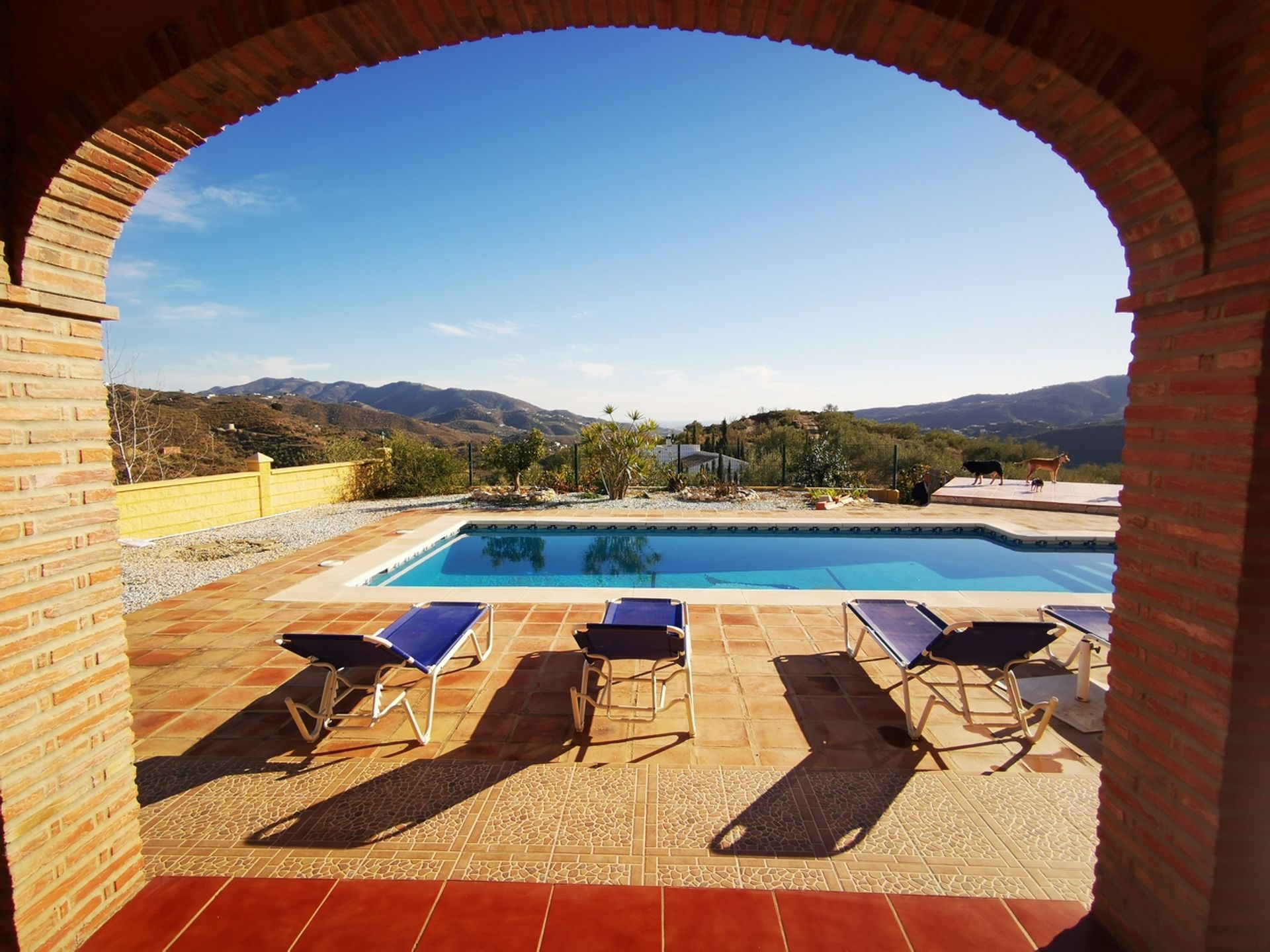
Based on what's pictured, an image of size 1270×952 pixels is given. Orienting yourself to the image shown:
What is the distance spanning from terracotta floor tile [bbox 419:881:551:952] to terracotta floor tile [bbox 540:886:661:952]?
6 centimetres

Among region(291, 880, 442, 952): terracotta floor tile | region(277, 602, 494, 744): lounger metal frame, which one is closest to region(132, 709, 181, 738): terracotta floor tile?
region(277, 602, 494, 744): lounger metal frame

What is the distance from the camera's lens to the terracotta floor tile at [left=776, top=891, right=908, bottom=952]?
1.98 metres

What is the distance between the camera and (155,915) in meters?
2.09

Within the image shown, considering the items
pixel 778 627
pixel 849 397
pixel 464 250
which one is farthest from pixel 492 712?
pixel 849 397

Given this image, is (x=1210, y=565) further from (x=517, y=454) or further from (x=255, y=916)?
(x=517, y=454)

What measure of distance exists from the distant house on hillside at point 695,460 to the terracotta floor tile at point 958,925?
40.5 ft

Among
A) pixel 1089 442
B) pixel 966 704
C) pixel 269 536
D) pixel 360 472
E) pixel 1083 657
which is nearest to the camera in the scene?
pixel 966 704

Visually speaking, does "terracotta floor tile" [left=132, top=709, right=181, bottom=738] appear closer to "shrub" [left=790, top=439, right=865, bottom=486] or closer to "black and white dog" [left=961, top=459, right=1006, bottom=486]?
"shrub" [left=790, top=439, right=865, bottom=486]

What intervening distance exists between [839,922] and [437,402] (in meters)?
80.1

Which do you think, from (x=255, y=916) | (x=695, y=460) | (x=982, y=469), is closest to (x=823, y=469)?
(x=982, y=469)

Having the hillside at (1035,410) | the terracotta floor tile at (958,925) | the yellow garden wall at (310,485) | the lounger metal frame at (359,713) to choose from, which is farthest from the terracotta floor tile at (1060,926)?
the hillside at (1035,410)

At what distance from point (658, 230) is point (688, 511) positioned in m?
8.71

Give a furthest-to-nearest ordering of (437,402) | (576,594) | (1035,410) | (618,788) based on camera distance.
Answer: (437,402)
(1035,410)
(576,594)
(618,788)

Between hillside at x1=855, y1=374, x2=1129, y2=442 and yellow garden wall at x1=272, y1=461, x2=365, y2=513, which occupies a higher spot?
hillside at x1=855, y1=374, x2=1129, y2=442
